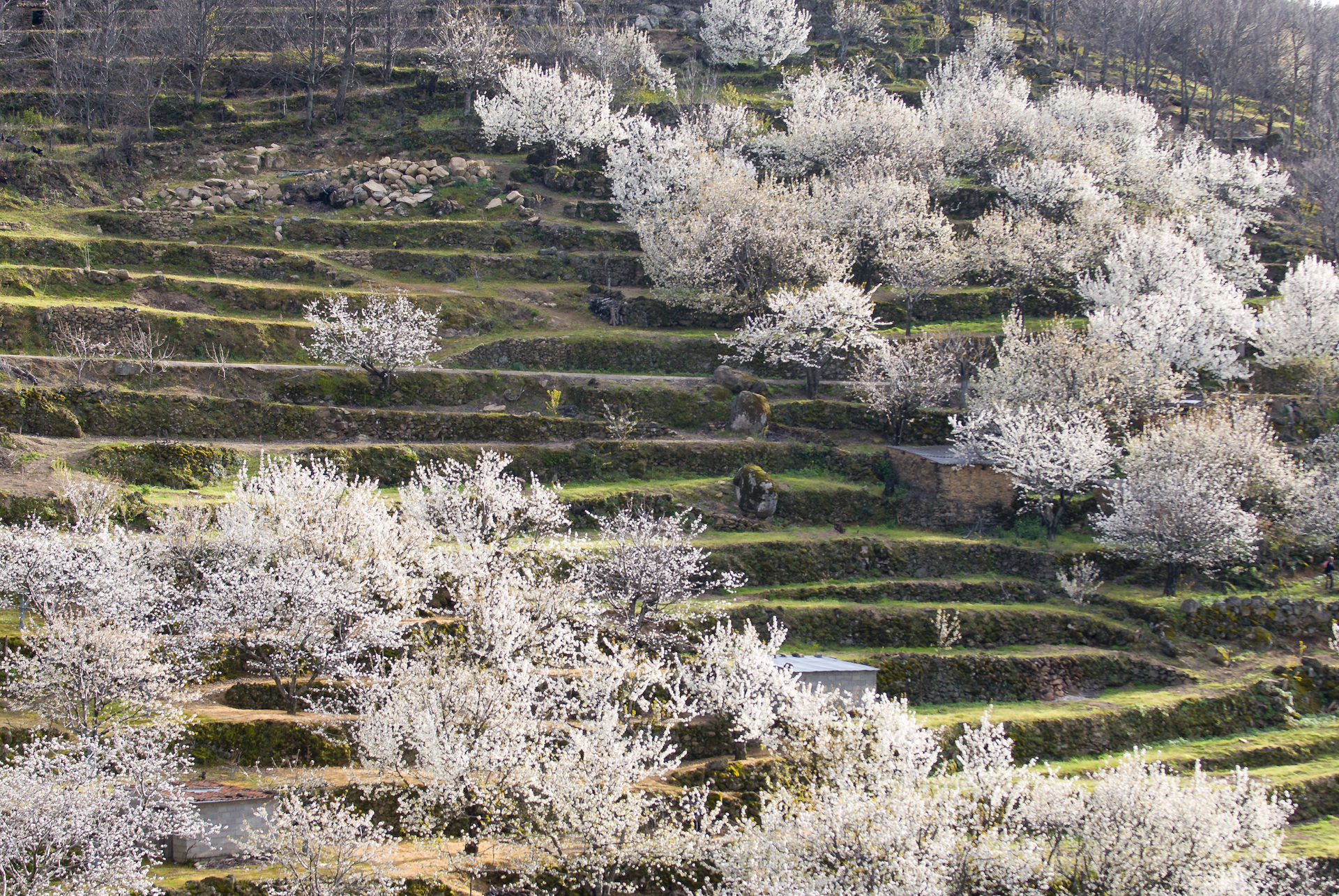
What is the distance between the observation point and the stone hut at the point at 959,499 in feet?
128

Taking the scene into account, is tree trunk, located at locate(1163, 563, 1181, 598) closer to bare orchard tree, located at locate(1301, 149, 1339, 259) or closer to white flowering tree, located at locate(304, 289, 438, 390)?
white flowering tree, located at locate(304, 289, 438, 390)

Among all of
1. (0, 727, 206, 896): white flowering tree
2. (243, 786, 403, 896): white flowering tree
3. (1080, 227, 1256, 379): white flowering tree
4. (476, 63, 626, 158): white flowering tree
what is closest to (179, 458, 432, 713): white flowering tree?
(0, 727, 206, 896): white flowering tree

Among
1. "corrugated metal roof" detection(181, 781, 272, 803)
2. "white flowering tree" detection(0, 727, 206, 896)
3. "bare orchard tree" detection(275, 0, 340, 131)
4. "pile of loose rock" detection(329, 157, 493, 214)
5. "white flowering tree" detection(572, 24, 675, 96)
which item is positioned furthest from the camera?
"white flowering tree" detection(572, 24, 675, 96)

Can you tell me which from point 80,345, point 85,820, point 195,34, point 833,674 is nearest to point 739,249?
point 833,674

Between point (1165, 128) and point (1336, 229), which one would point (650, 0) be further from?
point (1336, 229)

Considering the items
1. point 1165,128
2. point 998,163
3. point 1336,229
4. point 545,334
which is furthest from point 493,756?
point 1165,128

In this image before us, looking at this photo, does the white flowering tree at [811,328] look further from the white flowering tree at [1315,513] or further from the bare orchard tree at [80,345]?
the bare orchard tree at [80,345]

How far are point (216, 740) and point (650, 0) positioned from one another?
85962 mm

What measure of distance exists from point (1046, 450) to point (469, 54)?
51512 mm

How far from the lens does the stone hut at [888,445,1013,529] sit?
39156mm

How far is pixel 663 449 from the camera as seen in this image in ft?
134

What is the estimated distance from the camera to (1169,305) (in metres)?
45.8

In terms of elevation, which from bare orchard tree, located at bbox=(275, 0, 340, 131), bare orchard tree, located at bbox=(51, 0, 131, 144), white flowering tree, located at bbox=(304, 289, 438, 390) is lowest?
white flowering tree, located at bbox=(304, 289, 438, 390)

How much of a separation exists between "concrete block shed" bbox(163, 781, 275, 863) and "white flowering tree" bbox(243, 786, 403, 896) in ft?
2.11
